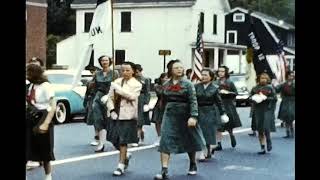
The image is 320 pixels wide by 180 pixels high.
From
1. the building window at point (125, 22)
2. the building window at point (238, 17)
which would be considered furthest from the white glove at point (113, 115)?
the building window at point (238, 17)

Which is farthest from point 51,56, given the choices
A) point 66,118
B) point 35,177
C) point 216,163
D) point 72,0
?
point 66,118

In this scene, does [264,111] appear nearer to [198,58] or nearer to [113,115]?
[198,58]

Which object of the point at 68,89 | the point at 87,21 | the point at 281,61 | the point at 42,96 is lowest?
the point at 68,89

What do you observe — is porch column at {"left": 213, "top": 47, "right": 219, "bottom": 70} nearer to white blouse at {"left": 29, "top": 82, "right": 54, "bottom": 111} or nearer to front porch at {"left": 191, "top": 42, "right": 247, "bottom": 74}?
front porch at {"left": 191, "top": 42, "right": 247, "bottom": 74}

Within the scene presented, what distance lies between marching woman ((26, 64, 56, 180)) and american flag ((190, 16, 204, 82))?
1.42m

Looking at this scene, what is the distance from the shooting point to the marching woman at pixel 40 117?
4.60 meters

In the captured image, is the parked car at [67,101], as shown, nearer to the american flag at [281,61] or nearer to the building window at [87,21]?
the building window at [87,21]

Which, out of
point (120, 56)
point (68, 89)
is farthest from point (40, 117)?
point (68, 89)

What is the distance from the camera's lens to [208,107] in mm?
7121

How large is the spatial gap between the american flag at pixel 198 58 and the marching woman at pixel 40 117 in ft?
4.65

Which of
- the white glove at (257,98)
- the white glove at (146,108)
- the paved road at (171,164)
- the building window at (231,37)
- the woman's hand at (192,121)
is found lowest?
the paved road at (171,164)

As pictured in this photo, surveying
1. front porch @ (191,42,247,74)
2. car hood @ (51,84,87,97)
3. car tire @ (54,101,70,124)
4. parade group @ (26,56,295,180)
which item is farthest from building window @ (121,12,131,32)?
car tire @ (54,101,70,124)

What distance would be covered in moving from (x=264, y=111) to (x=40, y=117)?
415 cm

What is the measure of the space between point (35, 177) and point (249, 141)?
14.9ft
